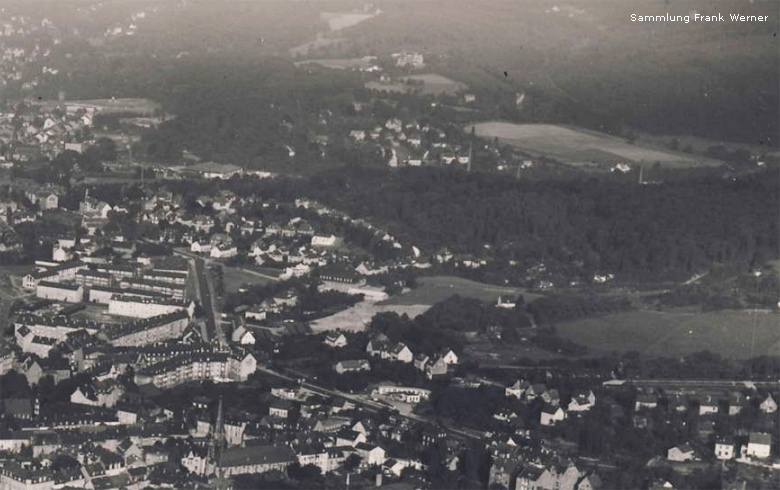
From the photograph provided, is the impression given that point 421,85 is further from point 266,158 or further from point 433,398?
point 433,398

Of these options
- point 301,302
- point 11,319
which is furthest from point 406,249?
point 11,319

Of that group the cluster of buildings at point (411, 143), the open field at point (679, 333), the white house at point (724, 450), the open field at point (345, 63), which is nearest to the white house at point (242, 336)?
the open field at point (679, 333)

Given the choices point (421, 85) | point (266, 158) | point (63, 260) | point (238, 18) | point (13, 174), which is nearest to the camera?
point (63, 260)

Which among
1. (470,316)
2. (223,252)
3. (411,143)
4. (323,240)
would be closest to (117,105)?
(411,143)

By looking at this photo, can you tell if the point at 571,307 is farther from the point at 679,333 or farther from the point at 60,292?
the point at 60,292

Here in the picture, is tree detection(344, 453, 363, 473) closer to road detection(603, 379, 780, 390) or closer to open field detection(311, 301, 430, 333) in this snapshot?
road detection(603, 379, 780, 390)

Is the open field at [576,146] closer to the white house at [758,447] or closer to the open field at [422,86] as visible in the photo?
the open field at [422,86]
